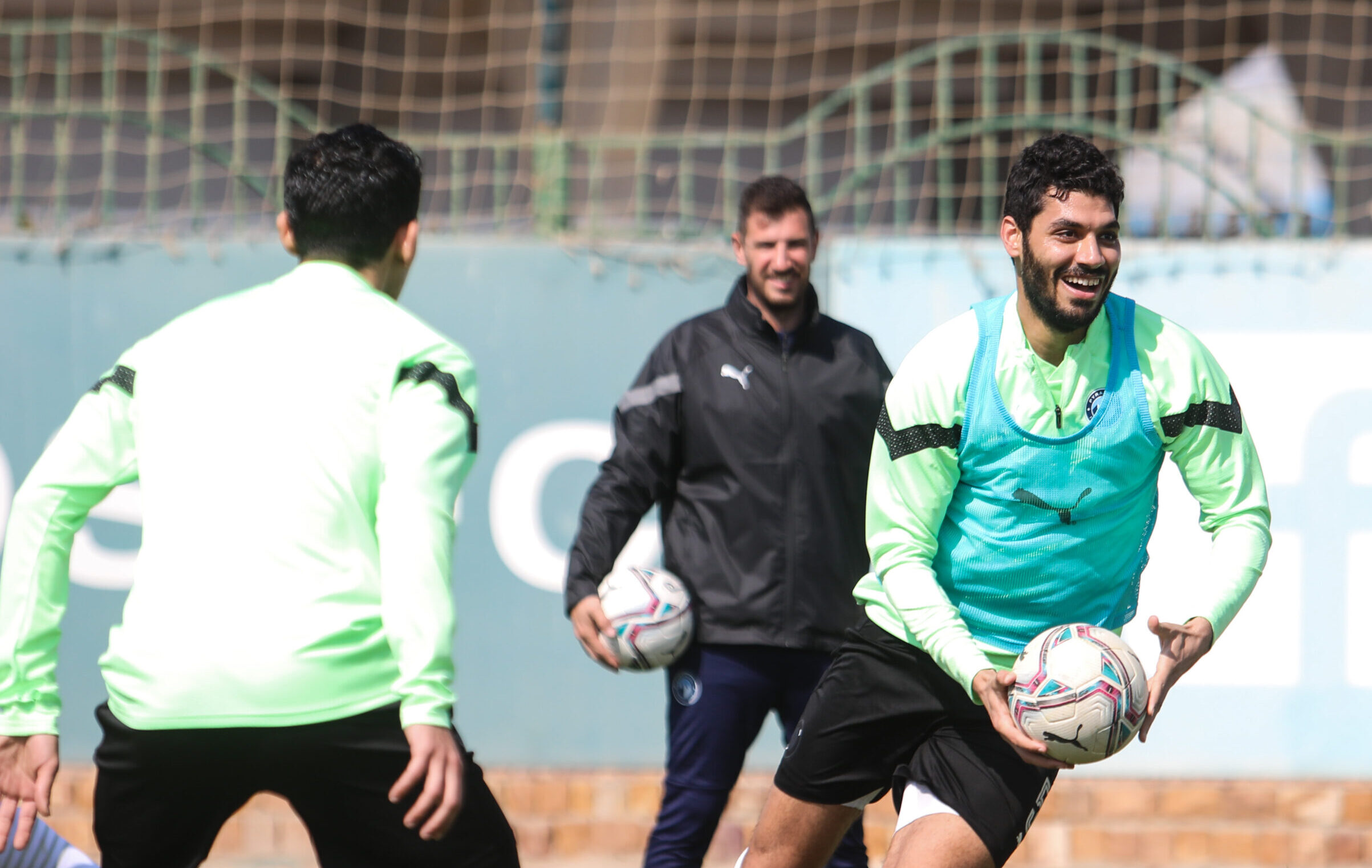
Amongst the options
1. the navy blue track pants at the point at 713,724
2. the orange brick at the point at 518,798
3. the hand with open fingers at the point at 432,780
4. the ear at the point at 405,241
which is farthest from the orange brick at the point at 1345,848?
the ear at the point at 405,241

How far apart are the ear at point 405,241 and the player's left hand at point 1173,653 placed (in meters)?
1.68

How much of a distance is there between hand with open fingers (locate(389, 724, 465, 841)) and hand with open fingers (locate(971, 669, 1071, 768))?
1112 millimetres

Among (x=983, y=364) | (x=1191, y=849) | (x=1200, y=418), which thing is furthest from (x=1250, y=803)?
(x=983, y=364)

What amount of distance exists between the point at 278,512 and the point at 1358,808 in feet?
15.5

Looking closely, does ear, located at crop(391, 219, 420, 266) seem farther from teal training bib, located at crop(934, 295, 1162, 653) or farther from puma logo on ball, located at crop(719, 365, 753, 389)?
puma logo on ball, located at crop(719, 365, 753, 389)

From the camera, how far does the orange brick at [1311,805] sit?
5.81 meters

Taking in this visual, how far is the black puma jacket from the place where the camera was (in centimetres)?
448

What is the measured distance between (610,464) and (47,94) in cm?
1001

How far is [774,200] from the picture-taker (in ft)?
15.3

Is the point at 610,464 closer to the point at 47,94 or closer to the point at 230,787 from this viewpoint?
the point at 230,787

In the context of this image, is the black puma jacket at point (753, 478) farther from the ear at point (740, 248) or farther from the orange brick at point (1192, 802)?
the orange brick at point (1192, 802)

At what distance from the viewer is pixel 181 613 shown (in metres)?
2.62

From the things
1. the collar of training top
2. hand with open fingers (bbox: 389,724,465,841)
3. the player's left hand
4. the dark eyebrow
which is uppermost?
the dark eyebrow

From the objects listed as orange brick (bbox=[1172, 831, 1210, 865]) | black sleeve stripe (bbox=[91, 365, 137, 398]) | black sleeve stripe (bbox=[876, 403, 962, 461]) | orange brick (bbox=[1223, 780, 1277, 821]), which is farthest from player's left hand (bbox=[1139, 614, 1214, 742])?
orange brick (bbox=[1223, 780, 1277, 821])
